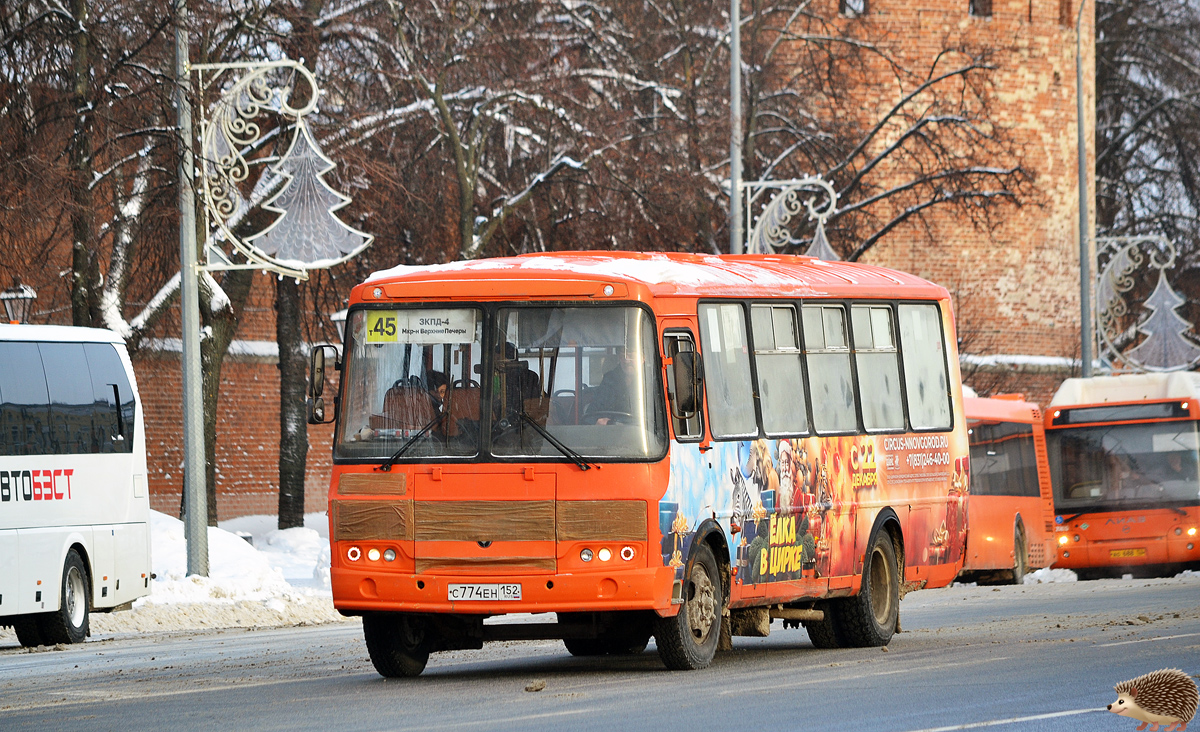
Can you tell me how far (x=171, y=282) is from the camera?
27.5m

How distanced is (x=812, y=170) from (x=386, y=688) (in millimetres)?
25232

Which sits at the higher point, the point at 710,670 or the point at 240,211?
the point at 240,211

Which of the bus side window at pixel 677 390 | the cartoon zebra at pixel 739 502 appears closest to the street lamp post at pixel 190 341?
the cartoon zebra at pixel 739 502

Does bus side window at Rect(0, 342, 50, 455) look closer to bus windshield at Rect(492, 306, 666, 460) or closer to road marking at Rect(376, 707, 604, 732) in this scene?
bus windshield at Rect(492, 306, 666, 460)

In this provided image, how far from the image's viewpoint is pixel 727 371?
44.8 ft

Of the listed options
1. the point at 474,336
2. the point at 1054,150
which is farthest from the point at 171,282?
the point at 1054,150

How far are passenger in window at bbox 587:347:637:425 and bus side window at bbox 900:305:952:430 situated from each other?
13.4 ft

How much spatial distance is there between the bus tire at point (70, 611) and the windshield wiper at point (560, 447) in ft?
24.2

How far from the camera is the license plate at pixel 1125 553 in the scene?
28109 mm

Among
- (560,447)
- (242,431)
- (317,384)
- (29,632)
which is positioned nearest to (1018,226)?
(242,431)

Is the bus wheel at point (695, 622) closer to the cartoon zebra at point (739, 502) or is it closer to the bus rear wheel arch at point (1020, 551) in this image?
the cartoon zebra at point (739, 502)

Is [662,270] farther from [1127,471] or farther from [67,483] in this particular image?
[1127,471]

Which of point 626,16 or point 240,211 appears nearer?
point 240,211

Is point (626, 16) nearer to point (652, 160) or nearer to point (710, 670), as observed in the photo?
point (652, 160)
